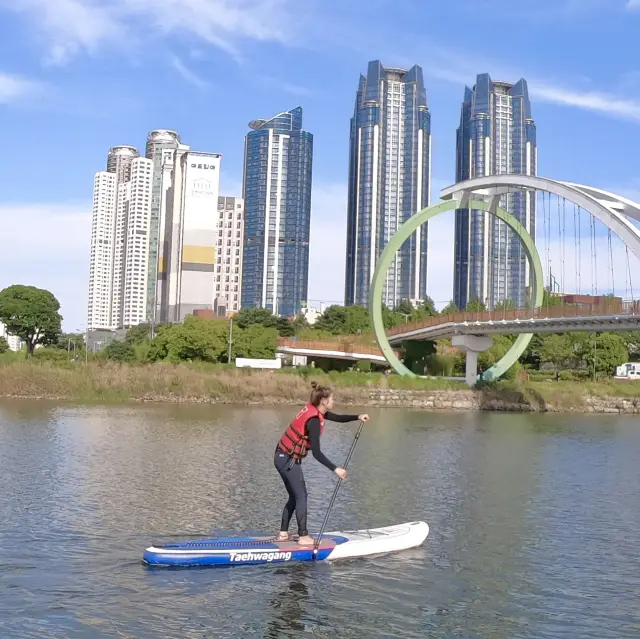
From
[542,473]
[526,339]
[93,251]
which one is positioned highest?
[93,251]

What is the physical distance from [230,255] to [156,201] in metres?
17.4

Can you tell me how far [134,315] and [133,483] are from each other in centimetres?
12947

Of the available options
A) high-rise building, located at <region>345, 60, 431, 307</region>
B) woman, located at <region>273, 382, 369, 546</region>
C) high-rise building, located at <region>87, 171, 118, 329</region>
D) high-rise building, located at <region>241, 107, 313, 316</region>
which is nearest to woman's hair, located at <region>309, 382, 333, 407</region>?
woman, located at <region>273, 382, 369, 546</region>

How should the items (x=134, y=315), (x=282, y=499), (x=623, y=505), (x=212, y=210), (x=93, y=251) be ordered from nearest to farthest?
(x=282, y=499), (x=623, y=505), (x=212, y=210), (x=134, y=315), (x=93, y=251)

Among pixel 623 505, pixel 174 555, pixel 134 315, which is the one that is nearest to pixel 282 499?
pixel 174 555

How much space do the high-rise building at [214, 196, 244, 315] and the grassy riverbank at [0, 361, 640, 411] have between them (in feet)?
303

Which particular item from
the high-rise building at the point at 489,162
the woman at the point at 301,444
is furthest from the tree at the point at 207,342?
the high-rise building at the point at 489,162

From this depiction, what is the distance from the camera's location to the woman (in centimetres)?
941

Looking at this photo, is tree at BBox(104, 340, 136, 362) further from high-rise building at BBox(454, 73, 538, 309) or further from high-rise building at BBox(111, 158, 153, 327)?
high-rise building at BBox(454, 73, 538, 309)

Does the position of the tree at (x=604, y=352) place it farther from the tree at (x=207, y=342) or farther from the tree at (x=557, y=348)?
the tree at (x=207, y=342)

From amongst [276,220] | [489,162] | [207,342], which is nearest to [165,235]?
[276,220]

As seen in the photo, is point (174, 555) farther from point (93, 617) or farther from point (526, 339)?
point (526, 339)

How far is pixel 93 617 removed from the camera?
24.3 ft

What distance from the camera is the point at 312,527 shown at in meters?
11.6
